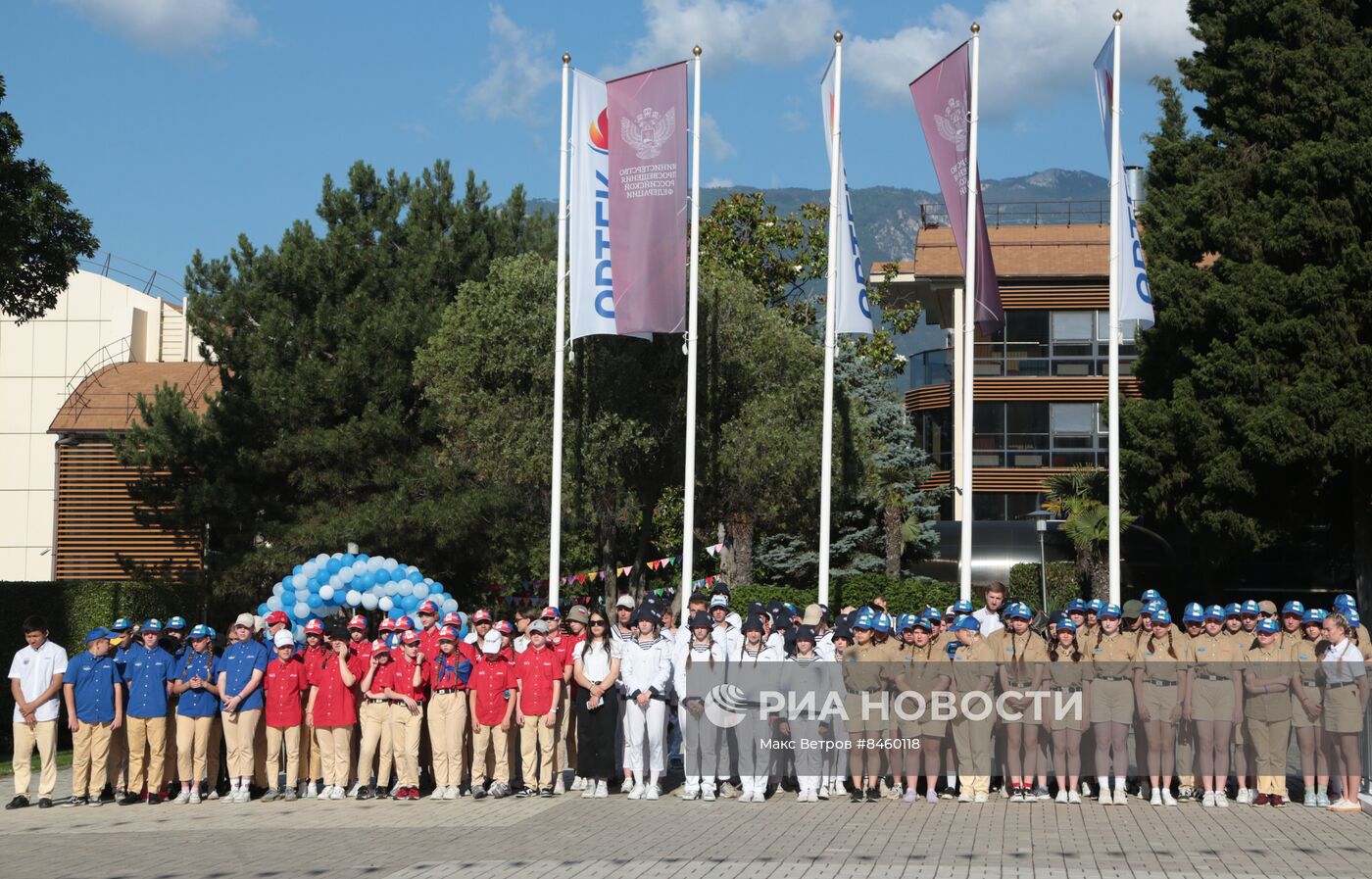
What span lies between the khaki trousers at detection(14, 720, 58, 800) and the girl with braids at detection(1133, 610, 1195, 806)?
1036cm

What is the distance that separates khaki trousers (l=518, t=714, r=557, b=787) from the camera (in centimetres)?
1515

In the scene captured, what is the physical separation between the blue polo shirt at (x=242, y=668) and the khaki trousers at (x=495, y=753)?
219 centimetres

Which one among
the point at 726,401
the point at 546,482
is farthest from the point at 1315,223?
the point at 546,482

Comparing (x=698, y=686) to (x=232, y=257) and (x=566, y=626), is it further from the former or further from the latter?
(x=232, y=257)

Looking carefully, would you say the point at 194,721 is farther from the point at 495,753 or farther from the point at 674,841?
the point at 674,841

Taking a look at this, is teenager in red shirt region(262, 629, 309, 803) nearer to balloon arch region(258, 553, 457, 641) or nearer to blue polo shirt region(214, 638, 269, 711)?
blue polo shirt region(214, 638, 269, 711)

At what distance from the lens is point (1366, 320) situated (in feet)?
83.3

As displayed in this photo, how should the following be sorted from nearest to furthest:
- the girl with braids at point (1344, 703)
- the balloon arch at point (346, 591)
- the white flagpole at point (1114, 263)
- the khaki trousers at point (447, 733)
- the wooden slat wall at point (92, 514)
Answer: the girl with braids at point (1344, 703)
the khaki trousers at point (447, 733)
the balloon arch at point (346, 591)
the white flagpole at point (1114, 263)
the wooden slat wall at point (92, 514)

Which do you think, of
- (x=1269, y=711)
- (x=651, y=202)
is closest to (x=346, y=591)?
(x=651, y=202)

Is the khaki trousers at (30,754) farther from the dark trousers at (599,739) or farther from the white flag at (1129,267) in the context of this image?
the white flag at (1129,267)

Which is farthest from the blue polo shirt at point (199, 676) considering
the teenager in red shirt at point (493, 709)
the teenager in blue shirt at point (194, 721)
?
the teenager in red shirt at point (493, 709)

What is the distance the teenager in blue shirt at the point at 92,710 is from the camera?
15164 millimetres

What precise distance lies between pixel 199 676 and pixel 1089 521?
22810 millimetres

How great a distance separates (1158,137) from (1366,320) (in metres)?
6.12
